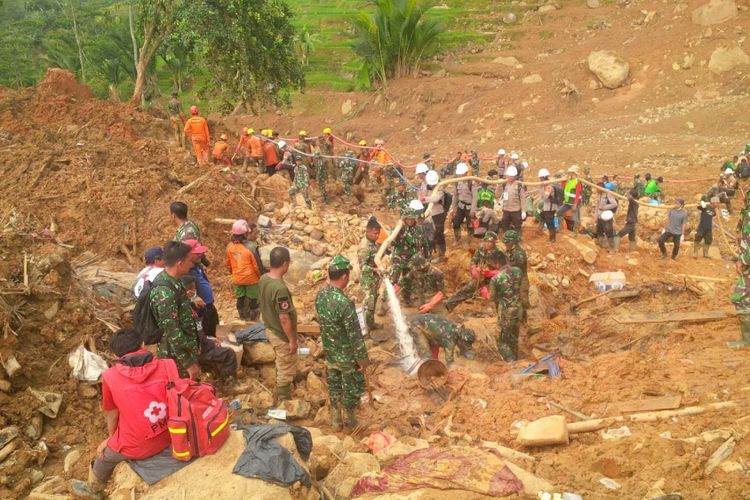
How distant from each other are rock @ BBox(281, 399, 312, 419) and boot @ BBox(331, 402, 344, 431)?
0.30 m

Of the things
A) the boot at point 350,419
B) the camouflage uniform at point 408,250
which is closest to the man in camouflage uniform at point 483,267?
the camouflage uniform at point 408,250

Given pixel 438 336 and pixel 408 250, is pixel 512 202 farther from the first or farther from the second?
pixel 438 336

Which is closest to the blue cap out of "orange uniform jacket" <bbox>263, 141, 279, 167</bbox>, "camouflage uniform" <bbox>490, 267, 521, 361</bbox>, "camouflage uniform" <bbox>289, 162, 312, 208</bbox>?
"camouflage uniform" <bbox>490, 267, 521, 361</bbox>

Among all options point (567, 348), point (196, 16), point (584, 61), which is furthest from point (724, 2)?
point (567, 348)

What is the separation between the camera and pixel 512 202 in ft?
34.9

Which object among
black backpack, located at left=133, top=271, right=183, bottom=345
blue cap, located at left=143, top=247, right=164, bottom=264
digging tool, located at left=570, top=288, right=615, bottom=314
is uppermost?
blue cap, located at left=143, top=247, right=164, bottom=264

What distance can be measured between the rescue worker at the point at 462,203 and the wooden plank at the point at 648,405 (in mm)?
6315

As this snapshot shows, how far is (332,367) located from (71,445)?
7.97ft

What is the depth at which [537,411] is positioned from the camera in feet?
→ 18.3

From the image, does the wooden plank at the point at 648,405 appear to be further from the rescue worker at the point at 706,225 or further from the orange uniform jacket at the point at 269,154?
the orange uniform jacket at the point at 269,154

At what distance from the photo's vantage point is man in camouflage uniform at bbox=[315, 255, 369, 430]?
5.18 m

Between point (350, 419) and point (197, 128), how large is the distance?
28.9 ft

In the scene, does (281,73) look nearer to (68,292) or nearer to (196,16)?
(196,16)

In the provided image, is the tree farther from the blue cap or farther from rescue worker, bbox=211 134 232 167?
the blue cap
